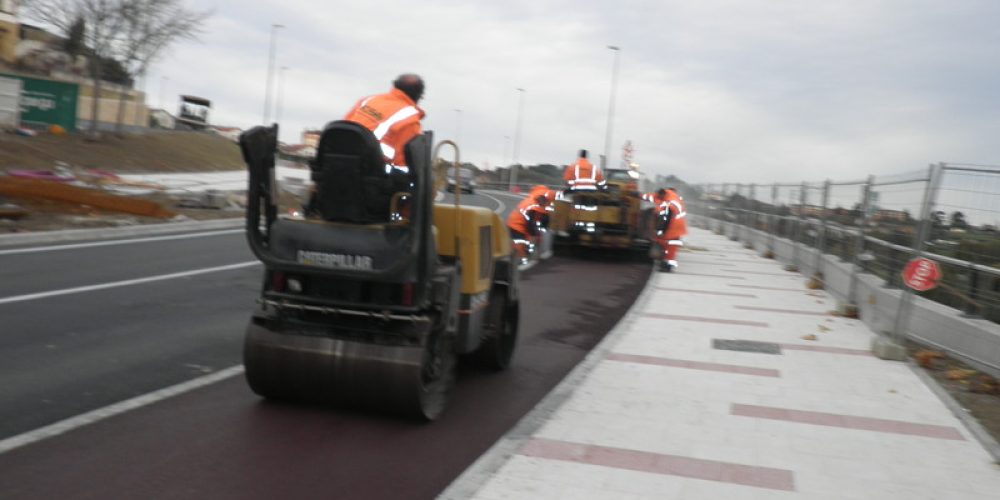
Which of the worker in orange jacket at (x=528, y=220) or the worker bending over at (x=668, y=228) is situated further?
the worker bending over at (x=668, y=228)

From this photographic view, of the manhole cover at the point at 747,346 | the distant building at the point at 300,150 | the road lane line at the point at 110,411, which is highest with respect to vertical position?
the distant building at the point at 300,150

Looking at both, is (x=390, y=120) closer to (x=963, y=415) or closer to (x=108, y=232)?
(x=963, y=415)

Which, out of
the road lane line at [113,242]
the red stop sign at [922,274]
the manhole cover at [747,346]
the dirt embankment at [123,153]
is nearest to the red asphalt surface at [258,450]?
the manhole cover at [747,346]

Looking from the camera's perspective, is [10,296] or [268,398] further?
[10,296]

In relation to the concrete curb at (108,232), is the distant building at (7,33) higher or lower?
higher

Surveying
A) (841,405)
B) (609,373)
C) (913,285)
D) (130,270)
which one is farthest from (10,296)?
(913,285)

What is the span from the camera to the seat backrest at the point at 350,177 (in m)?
6.30

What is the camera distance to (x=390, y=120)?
6.63m

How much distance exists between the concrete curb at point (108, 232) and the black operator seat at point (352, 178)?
36.3 ft

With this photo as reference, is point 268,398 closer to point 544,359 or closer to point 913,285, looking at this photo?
point 544,359

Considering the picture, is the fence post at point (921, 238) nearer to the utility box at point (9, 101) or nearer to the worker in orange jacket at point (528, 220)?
the worker in orange jacket at point (528, 220)

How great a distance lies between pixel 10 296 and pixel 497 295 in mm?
5735

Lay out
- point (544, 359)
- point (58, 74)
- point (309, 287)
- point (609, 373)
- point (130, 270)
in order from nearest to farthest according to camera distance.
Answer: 1. point (309, 287)
2. point (609, 373)
3. point (544, 359)
4. point (130, 270)
5. point (58, 74)

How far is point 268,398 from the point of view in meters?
7.07
